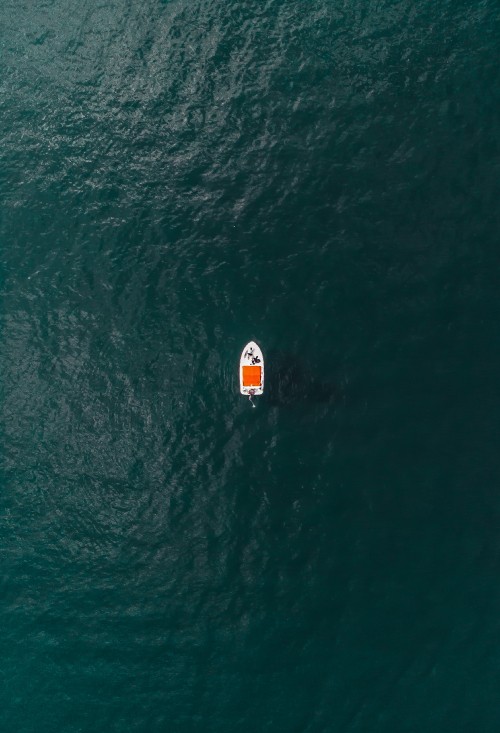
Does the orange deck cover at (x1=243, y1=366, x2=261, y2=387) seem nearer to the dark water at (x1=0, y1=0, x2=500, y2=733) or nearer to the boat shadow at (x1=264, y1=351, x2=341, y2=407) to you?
the boat shadow at (x1=264, y1=351, x2=341, y2=407)

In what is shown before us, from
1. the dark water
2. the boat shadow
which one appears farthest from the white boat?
the dark water

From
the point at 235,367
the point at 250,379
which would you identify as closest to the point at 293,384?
the point at 250,379

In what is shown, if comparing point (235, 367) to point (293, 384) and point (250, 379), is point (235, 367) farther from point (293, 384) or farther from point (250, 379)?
point (293, 384)

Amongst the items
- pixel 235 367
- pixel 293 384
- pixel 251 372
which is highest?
pixel 235 367

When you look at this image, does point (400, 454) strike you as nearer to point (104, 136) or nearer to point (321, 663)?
point (321, 663)

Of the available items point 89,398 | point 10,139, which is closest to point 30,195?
point 10,139
